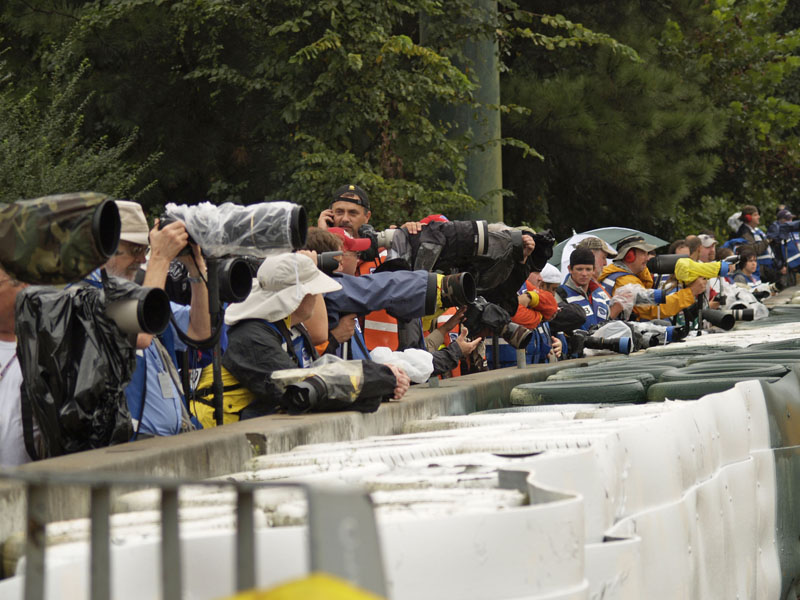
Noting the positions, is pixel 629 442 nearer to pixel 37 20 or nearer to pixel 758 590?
pixel 758 590

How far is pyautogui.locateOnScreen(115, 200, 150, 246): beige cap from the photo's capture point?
15.1 feet

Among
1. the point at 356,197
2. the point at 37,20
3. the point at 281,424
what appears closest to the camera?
the point at 281,424

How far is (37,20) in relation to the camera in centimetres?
1338

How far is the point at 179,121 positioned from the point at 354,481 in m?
11.5

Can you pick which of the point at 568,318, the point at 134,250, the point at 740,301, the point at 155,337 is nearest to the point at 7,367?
the point at 155,337

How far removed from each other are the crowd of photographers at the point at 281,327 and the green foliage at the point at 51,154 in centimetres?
415

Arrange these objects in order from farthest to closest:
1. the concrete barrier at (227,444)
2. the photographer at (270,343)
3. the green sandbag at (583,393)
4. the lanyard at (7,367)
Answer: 1. the green sandbag at (583,393)
2. the photographer at (270,343)
3. the lanyard at (7,367)
4. the concrete barrier at (227,444)

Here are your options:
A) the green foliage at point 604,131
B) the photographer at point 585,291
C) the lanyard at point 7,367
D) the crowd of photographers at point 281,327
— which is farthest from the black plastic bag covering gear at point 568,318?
the green foliage at point 604,131

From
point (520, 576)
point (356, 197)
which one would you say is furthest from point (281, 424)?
point (356, 197)

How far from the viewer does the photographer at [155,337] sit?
4.46m

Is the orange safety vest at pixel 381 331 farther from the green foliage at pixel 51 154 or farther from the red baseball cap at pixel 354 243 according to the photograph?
the green foliage at pixel 51 154

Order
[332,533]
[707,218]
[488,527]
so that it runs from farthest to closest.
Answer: [707,218], [488,527], [332,533]

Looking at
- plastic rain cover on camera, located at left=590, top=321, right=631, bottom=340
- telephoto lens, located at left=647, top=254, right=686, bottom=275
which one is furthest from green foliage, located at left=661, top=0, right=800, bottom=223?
plastic rain cover on camera, located at left=590, top=321, right=631, bottom=340

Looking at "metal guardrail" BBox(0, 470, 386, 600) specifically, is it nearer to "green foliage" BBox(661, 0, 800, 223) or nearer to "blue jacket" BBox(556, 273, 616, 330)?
"blue jacket" BBox(556, 273, 616, 330)
